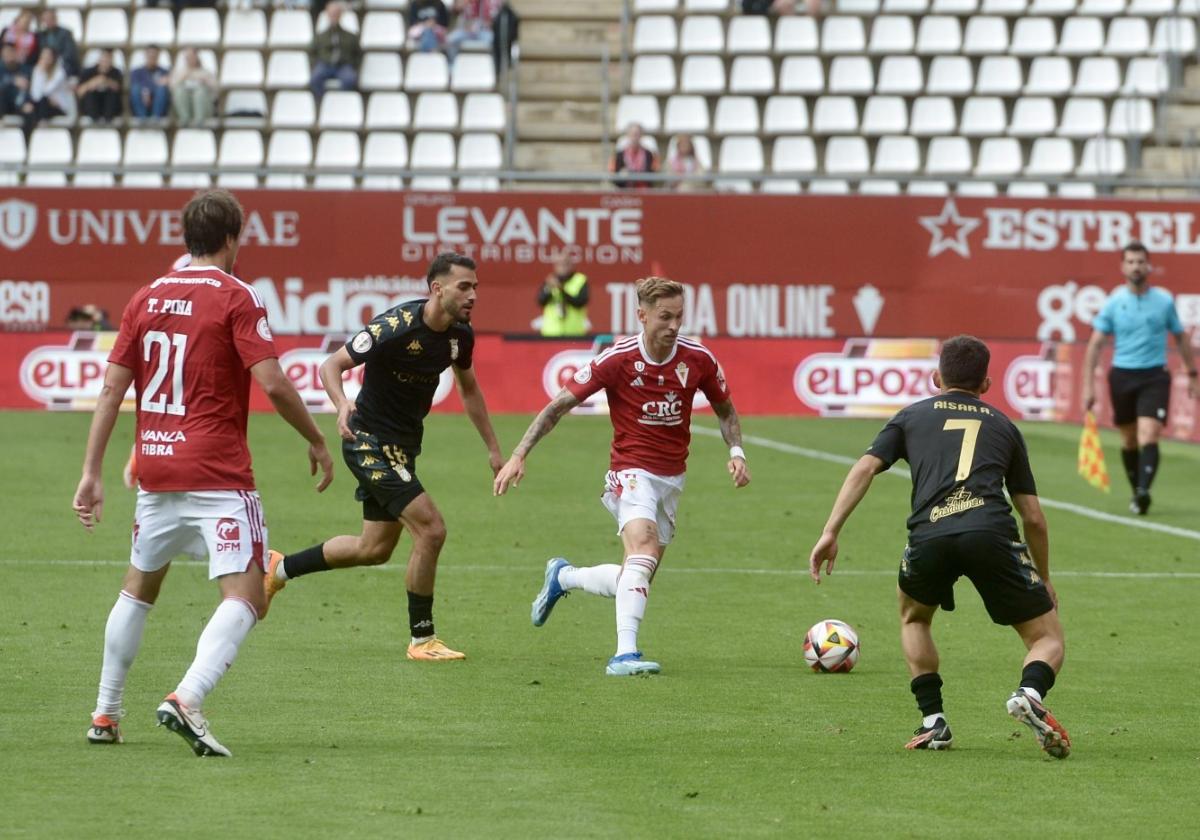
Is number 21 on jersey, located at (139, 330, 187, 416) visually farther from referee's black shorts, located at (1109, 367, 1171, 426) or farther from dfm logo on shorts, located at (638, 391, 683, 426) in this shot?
referee's black shorts, located at (1109, 367, 1171, 426)

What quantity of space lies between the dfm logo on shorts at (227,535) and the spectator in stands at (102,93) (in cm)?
2507

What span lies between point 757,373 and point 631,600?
17659mm

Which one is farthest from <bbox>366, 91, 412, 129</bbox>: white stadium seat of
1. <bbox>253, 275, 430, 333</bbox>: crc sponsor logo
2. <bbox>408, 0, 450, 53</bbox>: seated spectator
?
<bbox>253, 275, 430, 333</bbox>: crc sponsor logo

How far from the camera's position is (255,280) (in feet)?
98.9

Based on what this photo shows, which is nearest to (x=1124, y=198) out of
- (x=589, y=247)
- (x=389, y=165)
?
(x=589, y=247)

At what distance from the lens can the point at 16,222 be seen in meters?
29.6

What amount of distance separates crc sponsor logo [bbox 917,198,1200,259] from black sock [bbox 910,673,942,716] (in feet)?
76.0

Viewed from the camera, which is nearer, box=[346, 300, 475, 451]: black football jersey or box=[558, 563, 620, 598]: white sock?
box=[346, 300, 475, 451]: black football jersey

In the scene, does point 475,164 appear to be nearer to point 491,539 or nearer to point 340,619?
point 491,539

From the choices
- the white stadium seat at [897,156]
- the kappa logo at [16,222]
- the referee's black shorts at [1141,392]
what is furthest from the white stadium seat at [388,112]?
the referee's black shorts at [1141,392]

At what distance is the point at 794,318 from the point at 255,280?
26.1 ft

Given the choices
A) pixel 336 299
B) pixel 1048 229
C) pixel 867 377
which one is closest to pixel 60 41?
pixel 336 299

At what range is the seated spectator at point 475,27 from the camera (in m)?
33.1

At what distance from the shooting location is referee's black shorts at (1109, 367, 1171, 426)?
56.8 ft
